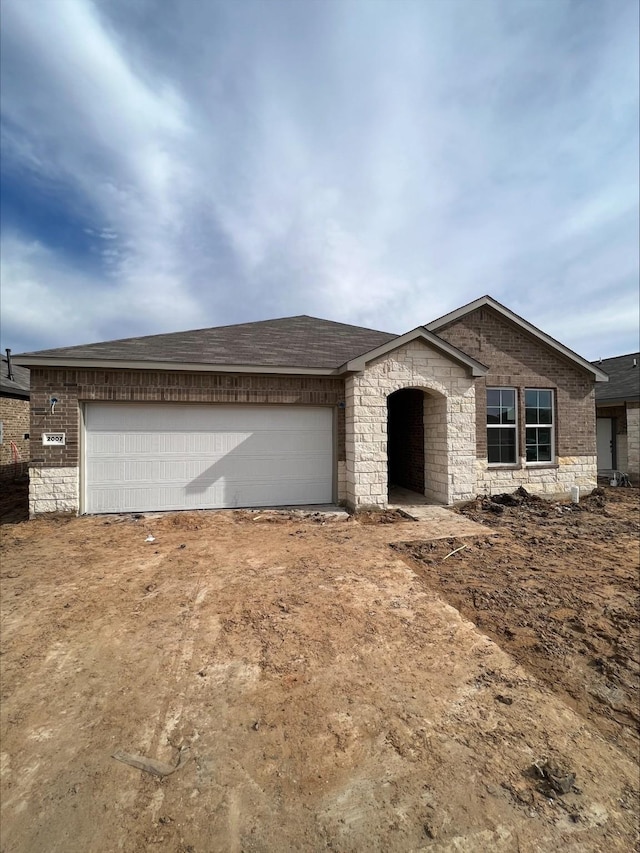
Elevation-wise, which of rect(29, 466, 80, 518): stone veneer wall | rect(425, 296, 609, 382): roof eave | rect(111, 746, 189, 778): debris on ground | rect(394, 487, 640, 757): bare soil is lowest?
rect(111, 746, 189, 778): debris on ground

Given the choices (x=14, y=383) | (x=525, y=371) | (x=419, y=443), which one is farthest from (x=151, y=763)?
(x=14, y=383)

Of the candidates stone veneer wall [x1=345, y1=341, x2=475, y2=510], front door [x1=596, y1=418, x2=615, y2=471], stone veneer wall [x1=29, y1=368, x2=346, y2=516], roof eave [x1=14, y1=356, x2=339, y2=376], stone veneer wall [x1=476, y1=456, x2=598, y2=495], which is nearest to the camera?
roof eave [x1=14, y1=356, x2=339, y2=376]

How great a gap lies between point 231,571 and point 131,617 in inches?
60.4

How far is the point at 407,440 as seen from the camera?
1240cm

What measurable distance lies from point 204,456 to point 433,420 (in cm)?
581

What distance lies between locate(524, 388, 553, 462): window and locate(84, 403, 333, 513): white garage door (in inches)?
226

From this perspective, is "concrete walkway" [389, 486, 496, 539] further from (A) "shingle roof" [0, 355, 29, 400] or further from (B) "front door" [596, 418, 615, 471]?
(A) "shingle roof" [0, 355, 29, 400]

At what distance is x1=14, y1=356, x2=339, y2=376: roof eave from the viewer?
8430mm

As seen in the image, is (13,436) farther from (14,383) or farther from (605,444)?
(605,444)

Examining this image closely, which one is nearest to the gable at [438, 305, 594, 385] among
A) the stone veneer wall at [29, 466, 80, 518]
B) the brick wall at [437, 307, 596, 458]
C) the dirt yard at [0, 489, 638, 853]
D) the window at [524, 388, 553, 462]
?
the brick wall at [437, 307, 596, 458]

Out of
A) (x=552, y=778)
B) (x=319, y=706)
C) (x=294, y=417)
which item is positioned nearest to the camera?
(x=552, y=778)

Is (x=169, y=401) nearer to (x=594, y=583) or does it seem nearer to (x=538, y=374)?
(x=594, y=583)

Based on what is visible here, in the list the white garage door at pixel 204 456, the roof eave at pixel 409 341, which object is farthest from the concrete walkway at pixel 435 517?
the roof eave at pixel 409 341

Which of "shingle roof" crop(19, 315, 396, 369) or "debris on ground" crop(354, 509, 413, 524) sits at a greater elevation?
"shingle roof" crop(19, 315, 396, 369)
